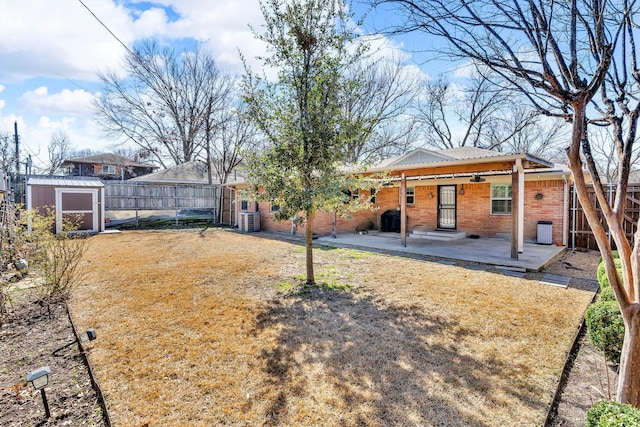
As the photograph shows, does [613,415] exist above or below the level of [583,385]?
above

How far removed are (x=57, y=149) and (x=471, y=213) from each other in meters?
34.9

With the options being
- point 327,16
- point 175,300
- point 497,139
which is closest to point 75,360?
point 175,300

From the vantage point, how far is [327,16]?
5.49 meters

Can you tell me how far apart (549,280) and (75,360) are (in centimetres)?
792

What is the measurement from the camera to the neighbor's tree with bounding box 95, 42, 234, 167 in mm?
22703

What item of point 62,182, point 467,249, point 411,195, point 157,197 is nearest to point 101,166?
point 157,197

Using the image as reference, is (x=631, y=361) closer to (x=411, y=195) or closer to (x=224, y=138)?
(x=411, y=195)

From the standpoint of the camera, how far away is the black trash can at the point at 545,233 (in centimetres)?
1038

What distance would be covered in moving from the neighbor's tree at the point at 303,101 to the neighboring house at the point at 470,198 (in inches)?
124

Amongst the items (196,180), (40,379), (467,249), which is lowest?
(40,379)

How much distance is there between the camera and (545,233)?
409 inches

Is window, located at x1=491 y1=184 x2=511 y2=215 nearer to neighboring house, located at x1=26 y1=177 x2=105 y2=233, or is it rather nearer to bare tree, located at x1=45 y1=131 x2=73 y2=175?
neighboring house, located at x1=26 y1=177 x2=105 y2=233

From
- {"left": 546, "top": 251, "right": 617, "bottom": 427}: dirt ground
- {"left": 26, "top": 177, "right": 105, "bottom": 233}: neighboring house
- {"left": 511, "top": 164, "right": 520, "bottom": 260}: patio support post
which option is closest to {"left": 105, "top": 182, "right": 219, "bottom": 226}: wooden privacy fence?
{"left": 26, "top": 177, "right": 105, "bottom": 233}: neighboring house

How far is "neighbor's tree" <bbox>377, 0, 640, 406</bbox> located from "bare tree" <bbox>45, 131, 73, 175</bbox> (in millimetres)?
34150
